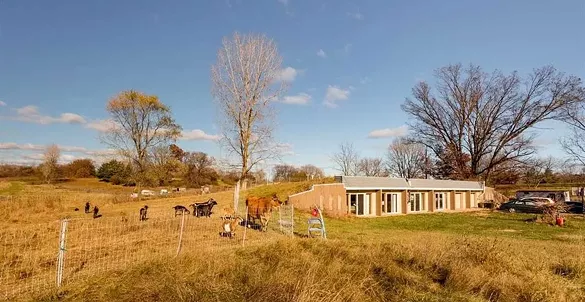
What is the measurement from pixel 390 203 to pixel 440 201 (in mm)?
9946

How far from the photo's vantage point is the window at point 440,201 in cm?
4041

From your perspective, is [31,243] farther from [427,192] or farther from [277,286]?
[427,192]

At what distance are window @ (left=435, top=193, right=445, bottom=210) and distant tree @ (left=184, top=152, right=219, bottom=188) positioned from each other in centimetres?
3229

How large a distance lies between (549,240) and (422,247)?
932 centimetres

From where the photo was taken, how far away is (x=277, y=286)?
5.89 m

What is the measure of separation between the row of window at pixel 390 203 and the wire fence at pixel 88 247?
1601cm

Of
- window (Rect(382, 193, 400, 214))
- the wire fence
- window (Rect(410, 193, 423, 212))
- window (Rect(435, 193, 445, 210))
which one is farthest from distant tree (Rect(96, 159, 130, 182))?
window (Rect(435, 193, 445, 210))

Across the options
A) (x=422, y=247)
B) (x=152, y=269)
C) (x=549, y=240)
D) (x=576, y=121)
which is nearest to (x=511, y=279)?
(x=422, y=247)

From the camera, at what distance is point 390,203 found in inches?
1353

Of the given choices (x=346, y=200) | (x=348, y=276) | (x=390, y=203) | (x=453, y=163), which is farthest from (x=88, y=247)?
(x=453, y=163)

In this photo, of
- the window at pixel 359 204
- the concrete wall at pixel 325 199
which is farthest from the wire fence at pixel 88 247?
the window at pixel 359 204

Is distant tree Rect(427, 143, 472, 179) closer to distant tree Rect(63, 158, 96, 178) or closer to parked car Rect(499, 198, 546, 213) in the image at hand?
parked car Rect(499, 198, 546, 213)

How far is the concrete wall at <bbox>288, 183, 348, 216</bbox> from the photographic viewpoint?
2664cm

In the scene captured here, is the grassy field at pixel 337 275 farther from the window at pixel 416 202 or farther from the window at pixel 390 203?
the window at pixel 416 202
